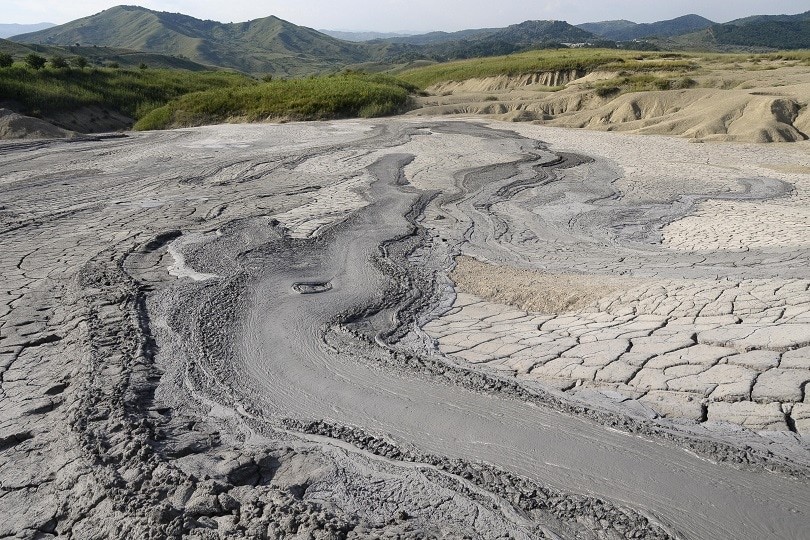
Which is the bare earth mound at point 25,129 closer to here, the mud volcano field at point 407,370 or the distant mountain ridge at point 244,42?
the mud volcano field at point 407,370

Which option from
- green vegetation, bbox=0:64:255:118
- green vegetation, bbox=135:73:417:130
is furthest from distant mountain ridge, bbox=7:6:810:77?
green vegetation, bbox=135:73:417:130

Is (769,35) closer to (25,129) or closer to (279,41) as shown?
(279,41)

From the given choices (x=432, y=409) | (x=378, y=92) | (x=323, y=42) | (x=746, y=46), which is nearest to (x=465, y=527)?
(x=432, y=409)

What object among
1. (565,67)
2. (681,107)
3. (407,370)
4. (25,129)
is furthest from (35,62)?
(407,370)

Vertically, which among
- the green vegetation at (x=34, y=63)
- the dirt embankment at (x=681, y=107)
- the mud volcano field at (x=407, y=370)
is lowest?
the mud volcano field at (x=407, y=370)

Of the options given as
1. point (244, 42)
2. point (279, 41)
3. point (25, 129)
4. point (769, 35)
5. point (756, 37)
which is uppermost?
point (244, 42)

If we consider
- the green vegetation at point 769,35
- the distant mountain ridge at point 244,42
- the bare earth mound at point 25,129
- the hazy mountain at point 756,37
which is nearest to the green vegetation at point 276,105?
the bare earth mound at point 25,129
